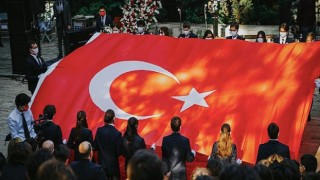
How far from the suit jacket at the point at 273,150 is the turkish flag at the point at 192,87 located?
882mm

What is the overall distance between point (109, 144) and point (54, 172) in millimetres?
4048

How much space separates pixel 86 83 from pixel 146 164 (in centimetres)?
649

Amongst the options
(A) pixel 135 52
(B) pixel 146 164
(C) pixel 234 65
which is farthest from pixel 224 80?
(B) pixel 146 164

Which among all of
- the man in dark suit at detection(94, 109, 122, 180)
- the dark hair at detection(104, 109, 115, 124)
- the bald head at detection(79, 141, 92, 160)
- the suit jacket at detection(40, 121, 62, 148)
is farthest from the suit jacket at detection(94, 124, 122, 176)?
the bald head at detection(79, 141, 92, 160)

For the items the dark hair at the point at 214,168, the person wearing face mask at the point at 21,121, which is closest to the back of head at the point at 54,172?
the dark hair at the point at 214,168

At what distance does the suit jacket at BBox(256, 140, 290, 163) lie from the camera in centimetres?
741

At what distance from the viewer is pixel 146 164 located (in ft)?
12.3

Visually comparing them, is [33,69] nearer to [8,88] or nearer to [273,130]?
[8,88]

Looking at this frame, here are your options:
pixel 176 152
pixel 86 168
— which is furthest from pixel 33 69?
pixel 86 168

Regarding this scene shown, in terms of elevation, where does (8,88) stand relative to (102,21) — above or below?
below

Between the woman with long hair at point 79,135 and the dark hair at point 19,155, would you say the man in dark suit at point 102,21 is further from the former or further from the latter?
the dark hair at point 19,155

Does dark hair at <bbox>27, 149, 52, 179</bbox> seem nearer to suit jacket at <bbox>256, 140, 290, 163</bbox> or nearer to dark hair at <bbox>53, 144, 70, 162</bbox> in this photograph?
dark hair at <bbox>53, 144, 70, 162</bbox>

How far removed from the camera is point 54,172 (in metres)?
4.00

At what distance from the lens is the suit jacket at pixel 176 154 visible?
300 inches
